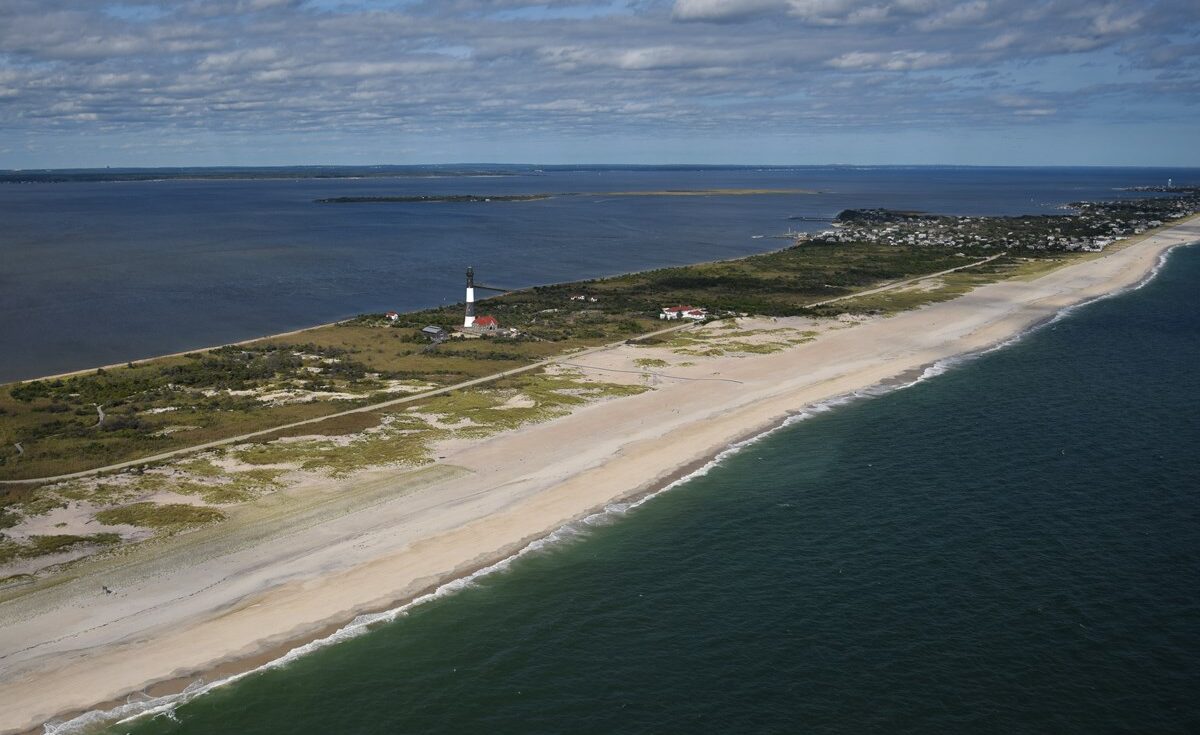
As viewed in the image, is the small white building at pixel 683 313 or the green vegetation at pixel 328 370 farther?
the small white building at pixel 683 313

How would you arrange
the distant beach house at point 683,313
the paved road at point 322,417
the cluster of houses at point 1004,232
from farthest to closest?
the cluster of houses at point 1004,232, the distant beach house at point 683,313, the paved road at point 322,417

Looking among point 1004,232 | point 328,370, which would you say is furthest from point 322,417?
point 1004,232

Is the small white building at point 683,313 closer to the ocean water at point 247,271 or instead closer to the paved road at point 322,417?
the paved road at point 322,417

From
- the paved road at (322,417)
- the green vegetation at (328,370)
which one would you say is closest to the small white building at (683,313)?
the green vegetation at (328,370)

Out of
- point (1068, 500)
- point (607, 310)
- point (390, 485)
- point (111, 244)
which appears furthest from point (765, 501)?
point (111, 244)

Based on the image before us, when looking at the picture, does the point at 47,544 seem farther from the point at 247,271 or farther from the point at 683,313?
the point at 247,271
